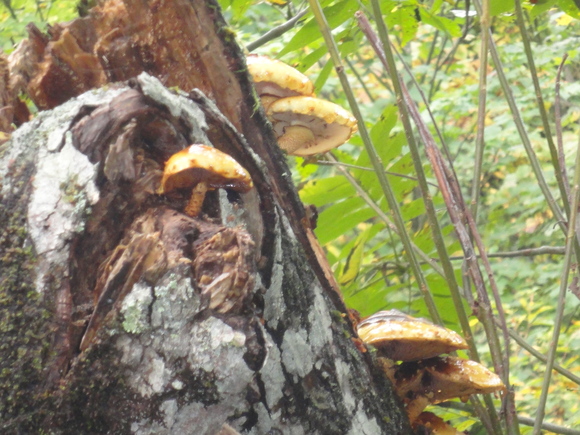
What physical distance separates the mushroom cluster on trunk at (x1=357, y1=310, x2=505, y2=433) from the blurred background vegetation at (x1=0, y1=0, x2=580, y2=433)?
0.37 m

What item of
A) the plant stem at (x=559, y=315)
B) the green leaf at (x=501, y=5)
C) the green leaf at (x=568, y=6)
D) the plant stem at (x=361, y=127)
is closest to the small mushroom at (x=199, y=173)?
the plant stem at (x=361, y=127)

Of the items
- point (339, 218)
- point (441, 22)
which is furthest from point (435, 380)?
point (441, 22)

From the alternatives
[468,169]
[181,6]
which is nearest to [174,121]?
[181,6]

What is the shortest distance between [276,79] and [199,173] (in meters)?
0.72

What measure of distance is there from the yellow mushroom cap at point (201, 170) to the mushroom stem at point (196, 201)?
16mm

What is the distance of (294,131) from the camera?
2047mm

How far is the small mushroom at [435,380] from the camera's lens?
60.1 inches

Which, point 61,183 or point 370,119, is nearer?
point 61,183

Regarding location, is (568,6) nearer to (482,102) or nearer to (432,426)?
(482,102)

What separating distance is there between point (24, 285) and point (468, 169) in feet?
23.6

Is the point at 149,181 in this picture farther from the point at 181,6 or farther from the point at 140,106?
the point at 181,6

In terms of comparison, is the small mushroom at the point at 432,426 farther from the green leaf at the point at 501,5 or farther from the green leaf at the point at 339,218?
the green leaf at the point at 501,5

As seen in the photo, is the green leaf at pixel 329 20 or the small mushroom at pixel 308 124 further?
the green leaf at pixel 329 20

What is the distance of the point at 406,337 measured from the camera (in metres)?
1.44
